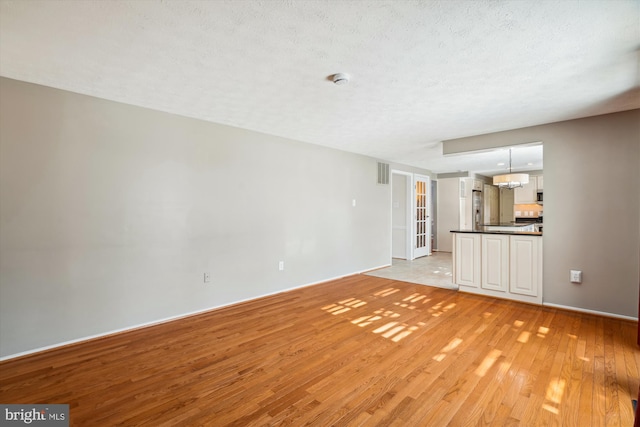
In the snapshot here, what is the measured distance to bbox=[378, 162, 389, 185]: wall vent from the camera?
634 cm

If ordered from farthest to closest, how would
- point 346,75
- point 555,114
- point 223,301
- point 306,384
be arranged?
1. point 223,301
2. point 555,114
3. point 346,75
4. point 306,384

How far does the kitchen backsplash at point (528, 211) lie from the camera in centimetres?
825

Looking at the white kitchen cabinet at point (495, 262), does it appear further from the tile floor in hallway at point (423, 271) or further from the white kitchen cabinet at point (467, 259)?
the tile floor in hallway at point (423, 271)

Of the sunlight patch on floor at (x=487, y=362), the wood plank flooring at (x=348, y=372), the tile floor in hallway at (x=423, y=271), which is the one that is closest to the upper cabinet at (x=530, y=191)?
the tile floor in hallway at (x=423, y=271)

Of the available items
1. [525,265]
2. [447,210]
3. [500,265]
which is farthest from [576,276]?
[447,210]

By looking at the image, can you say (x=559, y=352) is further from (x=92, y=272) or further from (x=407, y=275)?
(x=92, y=272)

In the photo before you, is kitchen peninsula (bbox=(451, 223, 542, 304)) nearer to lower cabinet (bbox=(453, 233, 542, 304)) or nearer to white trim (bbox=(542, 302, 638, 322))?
lower cabinet (bbox=(453, 233, 542, 304))

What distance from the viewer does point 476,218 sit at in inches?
336

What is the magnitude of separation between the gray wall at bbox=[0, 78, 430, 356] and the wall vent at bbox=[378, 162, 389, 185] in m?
2.00

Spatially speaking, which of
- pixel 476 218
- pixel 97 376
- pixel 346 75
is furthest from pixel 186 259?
pixel 476 218

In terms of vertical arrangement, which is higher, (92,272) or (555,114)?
(555,114)

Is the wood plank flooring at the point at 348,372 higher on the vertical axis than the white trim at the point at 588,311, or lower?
lower

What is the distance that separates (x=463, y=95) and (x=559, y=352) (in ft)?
8.12

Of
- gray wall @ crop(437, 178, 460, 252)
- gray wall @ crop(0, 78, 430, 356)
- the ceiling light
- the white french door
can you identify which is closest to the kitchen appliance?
gray wall @ crop(437, 178, 460, 252)
